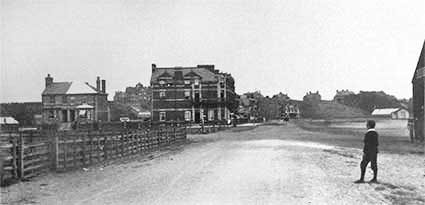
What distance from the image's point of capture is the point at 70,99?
81.0 metres

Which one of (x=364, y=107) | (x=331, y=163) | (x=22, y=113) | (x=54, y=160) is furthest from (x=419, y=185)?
(x=364, y=107)

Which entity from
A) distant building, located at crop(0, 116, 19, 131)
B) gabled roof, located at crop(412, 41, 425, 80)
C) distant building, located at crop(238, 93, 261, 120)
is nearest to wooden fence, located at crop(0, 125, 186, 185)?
distant building, located at crop(0, 116, 19, 131)

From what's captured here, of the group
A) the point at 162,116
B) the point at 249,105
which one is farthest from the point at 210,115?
the point at 249,105

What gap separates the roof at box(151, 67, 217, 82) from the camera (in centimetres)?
7869

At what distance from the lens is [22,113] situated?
5541 centimetres

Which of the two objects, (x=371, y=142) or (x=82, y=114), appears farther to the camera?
(x=82, y=114)

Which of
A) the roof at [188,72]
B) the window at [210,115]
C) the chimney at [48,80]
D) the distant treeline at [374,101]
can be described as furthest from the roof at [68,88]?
the distant treeline at [374,101]

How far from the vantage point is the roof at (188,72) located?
7869 cm

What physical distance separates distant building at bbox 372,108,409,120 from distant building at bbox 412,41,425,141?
335 ft

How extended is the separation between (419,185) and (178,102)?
218 ft

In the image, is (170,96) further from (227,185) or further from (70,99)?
(227,185)

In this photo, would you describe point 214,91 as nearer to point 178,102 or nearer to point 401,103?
point 178,102

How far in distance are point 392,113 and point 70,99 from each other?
295 feet

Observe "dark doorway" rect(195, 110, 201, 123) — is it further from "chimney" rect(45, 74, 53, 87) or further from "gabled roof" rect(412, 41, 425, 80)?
"gabled roof" rect(412, 41, 425, 80)
